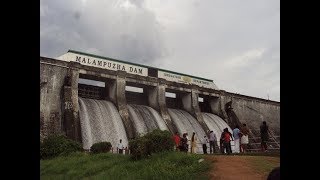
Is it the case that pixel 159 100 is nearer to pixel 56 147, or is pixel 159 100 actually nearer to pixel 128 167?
pixel 56 147

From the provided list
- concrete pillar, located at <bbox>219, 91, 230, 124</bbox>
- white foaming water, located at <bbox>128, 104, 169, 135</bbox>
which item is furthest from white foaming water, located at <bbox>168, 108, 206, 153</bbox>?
concrete pillar, located at <bbox>219, 91, 230, 124</bbox>

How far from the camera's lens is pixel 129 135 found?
25078mm

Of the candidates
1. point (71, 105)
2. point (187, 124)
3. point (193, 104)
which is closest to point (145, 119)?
point (187, 124)

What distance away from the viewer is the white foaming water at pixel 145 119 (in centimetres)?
2673

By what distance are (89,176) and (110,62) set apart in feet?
49.9

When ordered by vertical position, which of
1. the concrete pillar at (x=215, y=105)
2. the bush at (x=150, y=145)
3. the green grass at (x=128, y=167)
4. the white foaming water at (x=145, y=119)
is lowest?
the green grass at (x=128, y=167)

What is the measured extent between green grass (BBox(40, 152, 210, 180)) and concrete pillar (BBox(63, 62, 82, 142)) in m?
5.50

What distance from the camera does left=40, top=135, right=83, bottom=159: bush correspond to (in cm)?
1956

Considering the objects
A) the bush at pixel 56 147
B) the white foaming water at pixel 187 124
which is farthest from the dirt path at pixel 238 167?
the white foaming water at pixel 187 124

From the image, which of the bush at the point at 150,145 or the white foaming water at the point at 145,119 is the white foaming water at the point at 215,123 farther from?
the bush at the point at 150,145

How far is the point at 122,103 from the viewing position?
27.2 meters

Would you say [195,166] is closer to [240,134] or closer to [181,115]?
[240,134]

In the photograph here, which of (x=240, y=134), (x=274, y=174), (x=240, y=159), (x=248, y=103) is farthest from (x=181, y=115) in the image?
(x=274, y=174)

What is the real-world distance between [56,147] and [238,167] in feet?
31.8
